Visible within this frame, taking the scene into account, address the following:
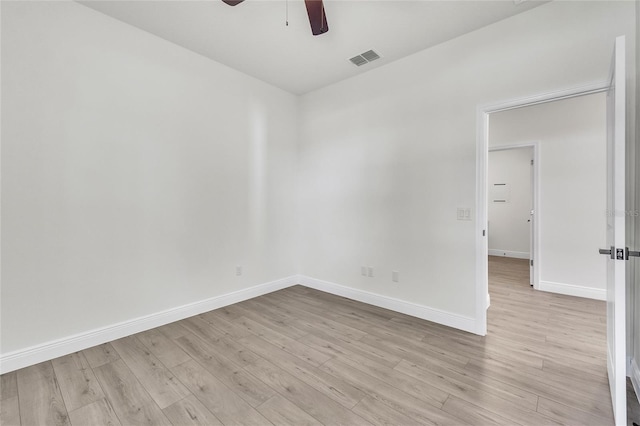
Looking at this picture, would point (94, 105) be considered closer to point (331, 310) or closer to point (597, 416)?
point (331, 310)

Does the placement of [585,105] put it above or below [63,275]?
above

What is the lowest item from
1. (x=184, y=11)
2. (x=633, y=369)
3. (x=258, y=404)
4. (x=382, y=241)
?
(x=258, y=404)

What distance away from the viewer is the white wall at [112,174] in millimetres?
2135

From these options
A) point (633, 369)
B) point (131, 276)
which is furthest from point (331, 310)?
point (633, 369)

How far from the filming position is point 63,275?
7.59 feet

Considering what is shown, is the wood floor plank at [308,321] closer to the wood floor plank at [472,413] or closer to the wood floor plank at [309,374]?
A: the wood floor plank at [309,374]

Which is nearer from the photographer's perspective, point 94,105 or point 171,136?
point 94,105

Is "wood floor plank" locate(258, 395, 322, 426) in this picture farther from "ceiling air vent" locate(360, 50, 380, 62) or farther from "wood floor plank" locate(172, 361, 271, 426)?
"ceiling air vent" locate(360, 50, 380, 62)

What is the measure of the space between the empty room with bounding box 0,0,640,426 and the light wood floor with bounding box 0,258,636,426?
0.02m

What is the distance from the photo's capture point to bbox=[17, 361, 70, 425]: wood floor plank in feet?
5.41

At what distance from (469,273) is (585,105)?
309 centimetres

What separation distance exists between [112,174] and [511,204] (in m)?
7.36

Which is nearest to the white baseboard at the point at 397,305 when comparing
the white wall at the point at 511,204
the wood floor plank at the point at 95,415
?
the wood floor plank at the point at 95,415

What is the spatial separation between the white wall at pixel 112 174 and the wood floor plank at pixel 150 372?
314 millimetres
